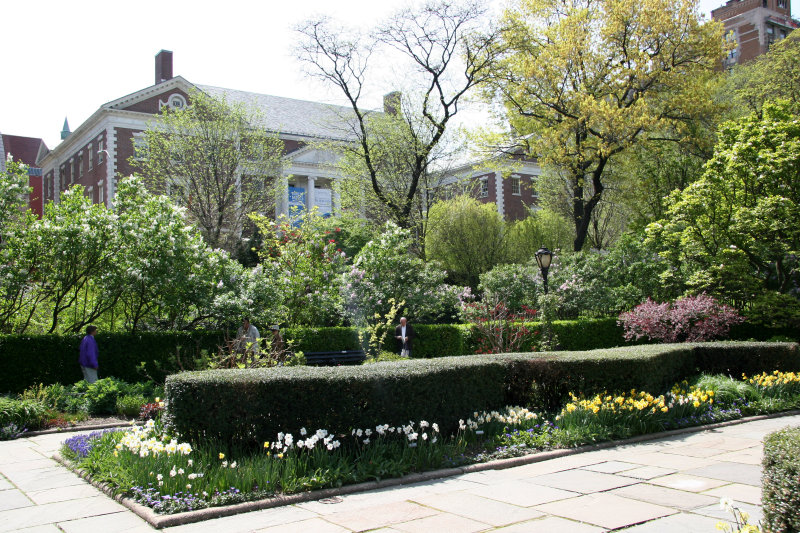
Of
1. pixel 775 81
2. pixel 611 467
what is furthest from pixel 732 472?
pixel 775 81

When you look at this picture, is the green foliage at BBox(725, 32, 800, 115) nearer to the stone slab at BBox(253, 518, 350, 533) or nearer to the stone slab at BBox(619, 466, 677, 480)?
the stone slab at BBox(619, 466, 677, 480)

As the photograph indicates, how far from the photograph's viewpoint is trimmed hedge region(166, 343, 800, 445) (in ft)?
21.9

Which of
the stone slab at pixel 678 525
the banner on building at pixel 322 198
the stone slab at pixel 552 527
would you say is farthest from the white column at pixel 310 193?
the stone slab at pixel 678 525

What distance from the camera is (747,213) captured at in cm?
1658

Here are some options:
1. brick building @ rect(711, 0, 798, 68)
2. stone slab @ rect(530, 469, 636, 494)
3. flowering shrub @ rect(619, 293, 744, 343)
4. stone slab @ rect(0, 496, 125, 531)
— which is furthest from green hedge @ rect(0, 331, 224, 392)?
brick building @ rect(711, 0, 798, 68)

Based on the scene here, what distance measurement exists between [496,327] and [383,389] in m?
10.2

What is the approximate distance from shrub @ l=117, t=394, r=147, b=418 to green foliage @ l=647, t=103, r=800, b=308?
1519cm

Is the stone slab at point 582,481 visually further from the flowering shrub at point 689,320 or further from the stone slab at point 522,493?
the flowering shrub at point 689,320

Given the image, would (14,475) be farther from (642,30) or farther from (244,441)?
(642,30)

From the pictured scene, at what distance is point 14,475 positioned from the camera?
6.90 metres

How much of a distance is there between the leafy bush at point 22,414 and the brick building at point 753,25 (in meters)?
74.9

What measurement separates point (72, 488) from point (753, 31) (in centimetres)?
8129

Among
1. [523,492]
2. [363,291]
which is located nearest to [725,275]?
[363,291]

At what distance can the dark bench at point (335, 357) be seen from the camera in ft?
52.0
